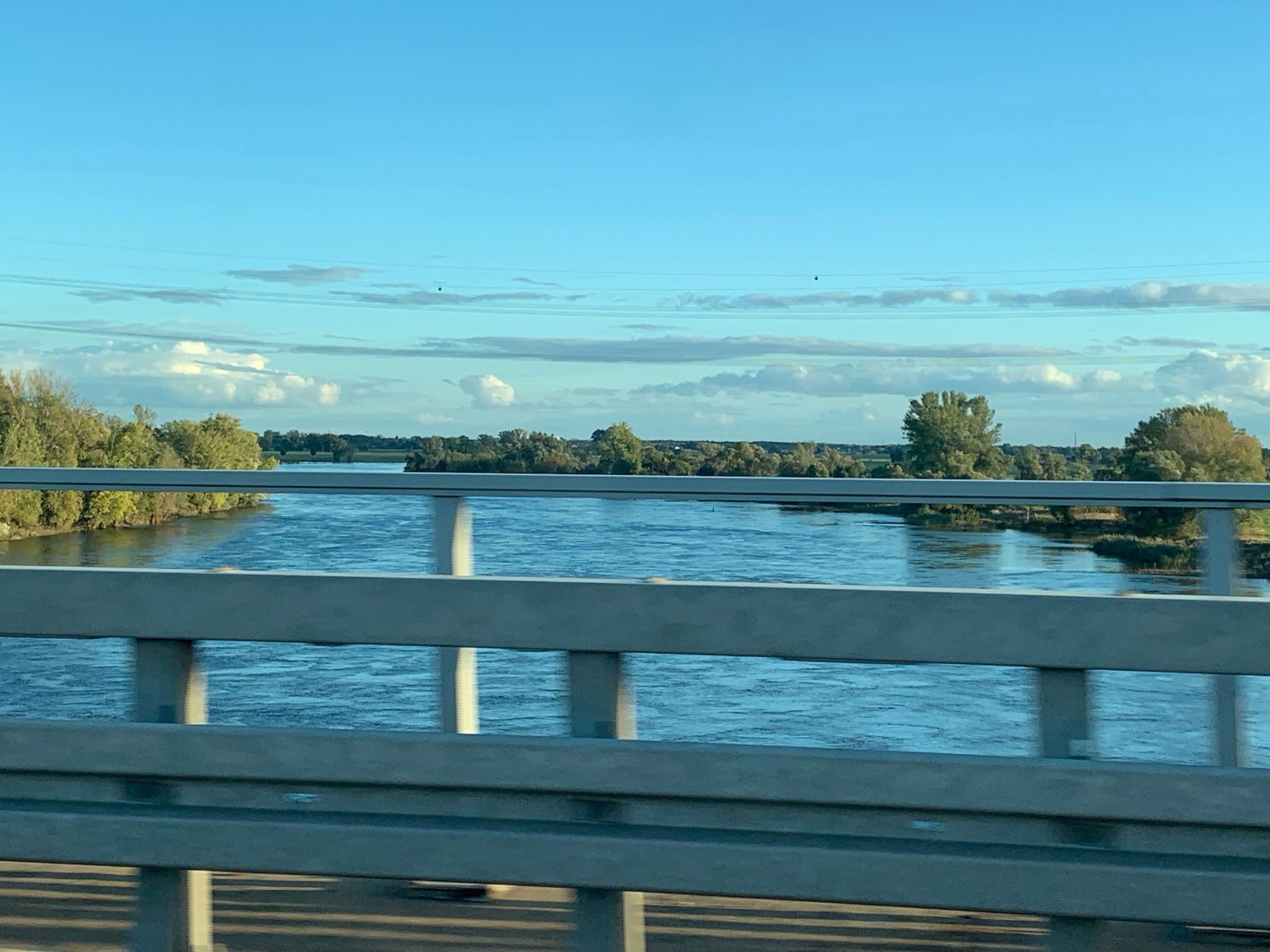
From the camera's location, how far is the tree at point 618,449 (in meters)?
4.37

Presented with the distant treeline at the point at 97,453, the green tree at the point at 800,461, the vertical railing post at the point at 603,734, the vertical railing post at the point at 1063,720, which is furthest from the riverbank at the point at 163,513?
the vertical railing post at the point at 1063,720

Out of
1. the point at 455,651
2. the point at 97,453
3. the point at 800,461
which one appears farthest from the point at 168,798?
the point at 97,453

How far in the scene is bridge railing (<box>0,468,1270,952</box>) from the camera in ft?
9.74

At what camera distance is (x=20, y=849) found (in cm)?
333

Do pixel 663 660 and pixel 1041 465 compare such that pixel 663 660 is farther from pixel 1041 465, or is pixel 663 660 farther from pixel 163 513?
pixel 1041 465

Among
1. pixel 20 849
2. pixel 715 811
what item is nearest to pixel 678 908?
pixel 715 811

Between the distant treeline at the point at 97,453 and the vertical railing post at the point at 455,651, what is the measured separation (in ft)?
2.02

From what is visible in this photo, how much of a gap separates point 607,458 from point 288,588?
4.88 ft

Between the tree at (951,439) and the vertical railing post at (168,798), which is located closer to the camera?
the vertical railing post at (168,798)

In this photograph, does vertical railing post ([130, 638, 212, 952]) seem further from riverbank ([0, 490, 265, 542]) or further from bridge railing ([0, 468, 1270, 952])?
riverbank ([0, 490, 265, 542])

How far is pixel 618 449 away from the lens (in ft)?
15.7

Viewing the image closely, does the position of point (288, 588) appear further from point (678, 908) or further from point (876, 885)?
point (876, 885)

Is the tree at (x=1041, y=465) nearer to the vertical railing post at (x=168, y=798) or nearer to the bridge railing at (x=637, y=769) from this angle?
the bridge railing at (x=637, y=769)

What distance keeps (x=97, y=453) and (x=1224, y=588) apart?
751 cm
